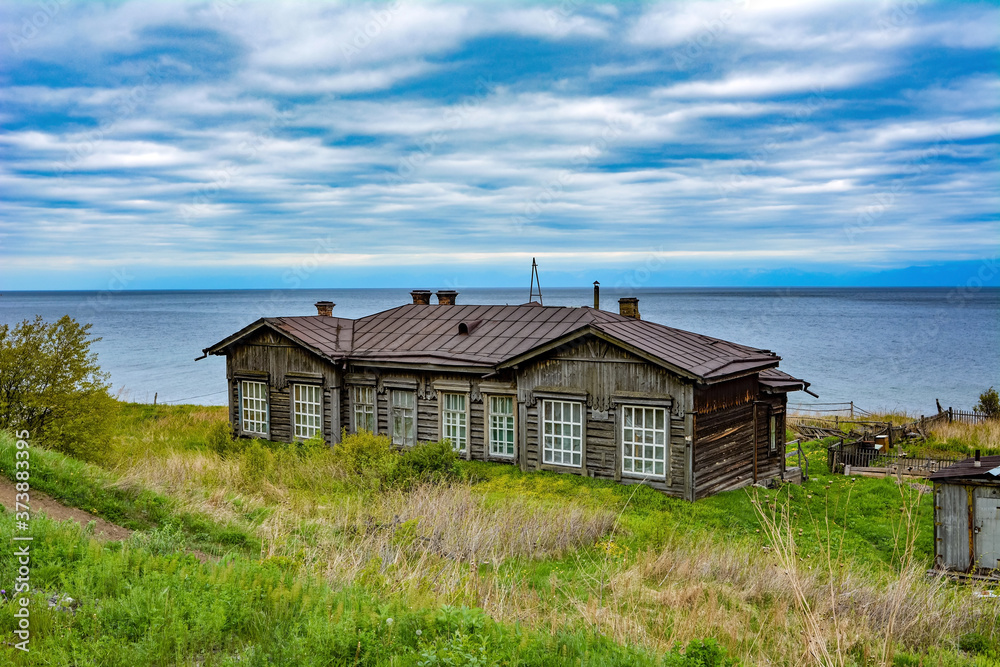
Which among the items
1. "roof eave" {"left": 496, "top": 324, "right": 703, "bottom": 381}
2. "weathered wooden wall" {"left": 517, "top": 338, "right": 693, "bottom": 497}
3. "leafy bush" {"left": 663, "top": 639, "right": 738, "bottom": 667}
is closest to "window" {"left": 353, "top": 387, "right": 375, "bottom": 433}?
"roof eave" {"left": 496, "top": 324, "right": 703, "bottom": 381}

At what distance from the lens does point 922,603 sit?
7836mm

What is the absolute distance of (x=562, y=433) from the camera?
18281mm

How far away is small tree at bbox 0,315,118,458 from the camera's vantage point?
538 inches

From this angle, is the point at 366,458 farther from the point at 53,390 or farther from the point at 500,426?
the point at 53,390

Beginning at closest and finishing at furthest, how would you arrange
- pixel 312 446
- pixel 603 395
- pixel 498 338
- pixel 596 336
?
1. pixel 596 336
2. pixel 603 395
3. pixel 312 446
4. pixel 498 338

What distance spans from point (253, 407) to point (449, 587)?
1740cm

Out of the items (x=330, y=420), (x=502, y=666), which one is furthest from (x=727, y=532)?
(x=330, y=420)

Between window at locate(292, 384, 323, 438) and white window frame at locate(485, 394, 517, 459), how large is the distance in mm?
5566

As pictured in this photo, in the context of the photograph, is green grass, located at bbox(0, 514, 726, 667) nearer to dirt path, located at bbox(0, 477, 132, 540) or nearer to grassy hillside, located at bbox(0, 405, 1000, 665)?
grassy hillside, located at bbox(0, 405, 1000, 665)

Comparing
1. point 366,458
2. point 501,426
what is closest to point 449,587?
point 366,458

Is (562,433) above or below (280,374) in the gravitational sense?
below

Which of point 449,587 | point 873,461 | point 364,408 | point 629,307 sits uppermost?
point 629,307

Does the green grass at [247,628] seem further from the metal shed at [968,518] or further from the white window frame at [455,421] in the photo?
the white window frame at [455,421]

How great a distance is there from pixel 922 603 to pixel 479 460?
42.0 ft
